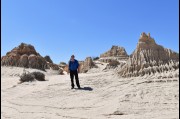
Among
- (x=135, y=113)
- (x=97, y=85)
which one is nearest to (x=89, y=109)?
(x=135, y=113)

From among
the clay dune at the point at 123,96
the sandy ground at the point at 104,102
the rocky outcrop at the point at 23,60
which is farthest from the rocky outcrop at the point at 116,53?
the sandy ground at the point at 104,102

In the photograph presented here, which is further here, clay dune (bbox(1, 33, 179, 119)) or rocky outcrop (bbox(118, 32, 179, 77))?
rocky outcrop (bbox(118, 32, 179, 77))

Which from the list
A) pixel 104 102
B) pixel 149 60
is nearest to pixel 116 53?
pixel 149 60

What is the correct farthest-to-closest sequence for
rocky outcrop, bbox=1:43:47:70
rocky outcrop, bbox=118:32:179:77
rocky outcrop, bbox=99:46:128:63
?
rocky outcrop, bbox=99:46:128:63
rocky outcrop, bbox=1:43:47:70
rocky outcrop, bbox=118:32:179:77

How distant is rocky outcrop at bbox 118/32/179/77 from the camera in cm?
1024

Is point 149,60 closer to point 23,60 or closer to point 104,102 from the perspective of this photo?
point 104,102

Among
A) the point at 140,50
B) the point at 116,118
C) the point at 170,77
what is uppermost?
the point at 140,50

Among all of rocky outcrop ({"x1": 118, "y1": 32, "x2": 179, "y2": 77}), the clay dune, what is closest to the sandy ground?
the clay dune

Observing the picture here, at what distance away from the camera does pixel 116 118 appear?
19.3 feet

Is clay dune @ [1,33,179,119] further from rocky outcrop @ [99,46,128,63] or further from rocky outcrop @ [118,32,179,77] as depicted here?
rocky outcrop @ [99,46,128,63]

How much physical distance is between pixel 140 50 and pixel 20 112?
20.2 ft

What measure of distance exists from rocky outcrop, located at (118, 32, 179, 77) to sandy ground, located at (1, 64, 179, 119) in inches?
26.9

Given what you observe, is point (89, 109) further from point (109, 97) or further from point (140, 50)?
point (140, 50)

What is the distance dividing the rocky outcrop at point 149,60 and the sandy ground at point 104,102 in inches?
26.9
